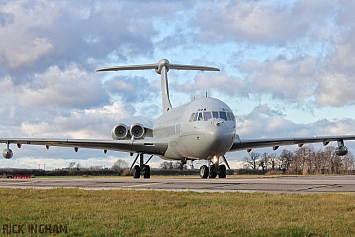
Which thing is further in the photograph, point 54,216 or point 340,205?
point 340,205

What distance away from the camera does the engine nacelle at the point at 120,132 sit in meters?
38.2

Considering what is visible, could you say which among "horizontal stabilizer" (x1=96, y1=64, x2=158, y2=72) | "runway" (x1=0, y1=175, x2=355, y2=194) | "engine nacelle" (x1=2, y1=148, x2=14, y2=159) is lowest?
"runway" (x1=0, y1=175, x2=355, y2=194)

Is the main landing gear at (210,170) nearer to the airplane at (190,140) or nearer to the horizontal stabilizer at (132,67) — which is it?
the airplane at (190,140)

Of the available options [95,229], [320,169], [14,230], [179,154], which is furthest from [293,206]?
[320,169]

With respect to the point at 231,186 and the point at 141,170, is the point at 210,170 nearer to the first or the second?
the point at 141,170

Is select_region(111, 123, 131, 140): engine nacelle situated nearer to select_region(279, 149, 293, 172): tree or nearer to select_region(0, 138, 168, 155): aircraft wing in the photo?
select_region(0, 138, 168, 155): aircraft wing

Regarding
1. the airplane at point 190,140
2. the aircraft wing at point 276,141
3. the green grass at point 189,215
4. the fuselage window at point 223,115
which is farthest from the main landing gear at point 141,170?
the green grass at point 189,215

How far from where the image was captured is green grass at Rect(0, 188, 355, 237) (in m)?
8.25

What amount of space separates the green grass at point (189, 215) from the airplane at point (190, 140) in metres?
14.8

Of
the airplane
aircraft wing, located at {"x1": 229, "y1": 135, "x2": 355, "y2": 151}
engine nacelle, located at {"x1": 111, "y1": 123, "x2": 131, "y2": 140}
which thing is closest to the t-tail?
the airplane

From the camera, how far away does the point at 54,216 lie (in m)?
10.0

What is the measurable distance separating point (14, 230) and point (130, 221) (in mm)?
2098

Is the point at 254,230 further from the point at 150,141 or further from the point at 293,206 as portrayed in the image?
the point at 150,141

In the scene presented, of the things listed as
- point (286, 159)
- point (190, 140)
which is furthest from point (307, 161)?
point (190, 140)
